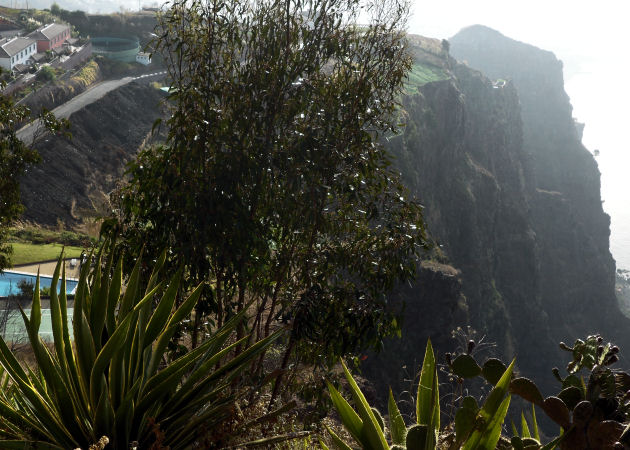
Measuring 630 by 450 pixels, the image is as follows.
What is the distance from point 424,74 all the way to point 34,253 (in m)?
49.9

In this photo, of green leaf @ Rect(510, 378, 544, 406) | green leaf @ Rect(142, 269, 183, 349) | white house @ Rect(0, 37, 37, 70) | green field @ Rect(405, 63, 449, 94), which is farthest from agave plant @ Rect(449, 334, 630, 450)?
green field @ Rect(405, 63, 449, 94)

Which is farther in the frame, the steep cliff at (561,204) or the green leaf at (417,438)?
the steep cliff at (561,204)

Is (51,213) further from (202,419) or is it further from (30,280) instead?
(202,419)

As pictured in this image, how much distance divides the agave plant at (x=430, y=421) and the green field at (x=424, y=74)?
56469 millimetres

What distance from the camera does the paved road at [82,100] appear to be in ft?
117

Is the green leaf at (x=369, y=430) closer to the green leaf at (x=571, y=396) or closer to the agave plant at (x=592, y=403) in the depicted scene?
the agave plant at (x=592, y=403)

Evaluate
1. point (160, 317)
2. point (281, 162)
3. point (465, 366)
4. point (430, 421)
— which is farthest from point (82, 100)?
point (430, 421)

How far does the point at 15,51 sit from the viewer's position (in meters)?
48.3

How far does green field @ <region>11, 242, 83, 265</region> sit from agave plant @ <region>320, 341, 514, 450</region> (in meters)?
21.1

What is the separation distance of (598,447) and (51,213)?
1341 inches

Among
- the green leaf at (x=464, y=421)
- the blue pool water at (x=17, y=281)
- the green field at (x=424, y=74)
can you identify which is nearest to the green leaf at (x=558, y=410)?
the green leaf at (x=464, y=421)

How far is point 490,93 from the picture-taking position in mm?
76875

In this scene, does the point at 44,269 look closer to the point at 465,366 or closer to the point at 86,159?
the point at 86,159

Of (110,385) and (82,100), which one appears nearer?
(110,385)
